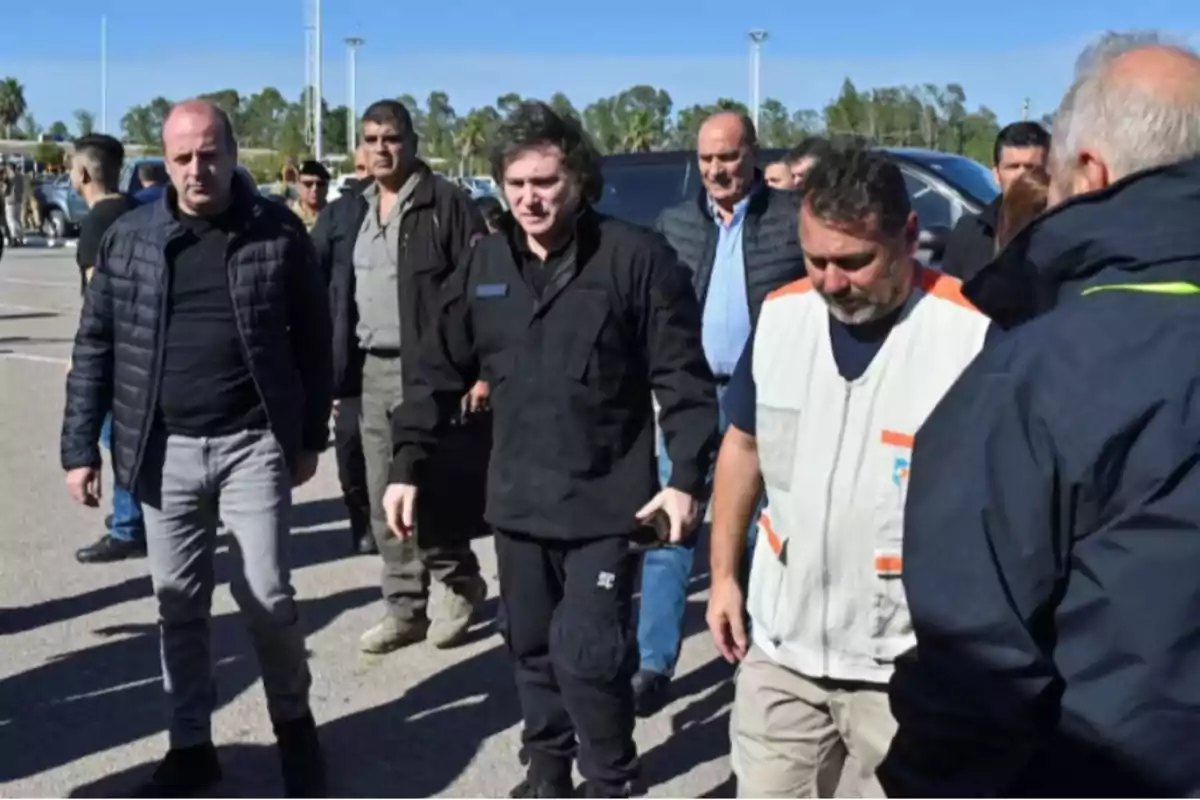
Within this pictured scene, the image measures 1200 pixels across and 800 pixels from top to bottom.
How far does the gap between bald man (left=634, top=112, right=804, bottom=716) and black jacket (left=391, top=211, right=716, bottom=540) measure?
3.91 ft

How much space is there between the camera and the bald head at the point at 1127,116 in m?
1.71

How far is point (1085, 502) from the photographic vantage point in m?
1.62

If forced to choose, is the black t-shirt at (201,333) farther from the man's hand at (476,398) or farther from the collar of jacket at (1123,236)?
the collar of jacket at (1123,236)

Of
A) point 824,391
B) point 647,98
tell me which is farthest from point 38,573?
point 647,98

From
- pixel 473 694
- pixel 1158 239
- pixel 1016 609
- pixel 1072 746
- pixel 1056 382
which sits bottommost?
pixel 473 694

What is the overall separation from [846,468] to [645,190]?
27.3 feet

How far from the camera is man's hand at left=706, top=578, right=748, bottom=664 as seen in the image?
3.34 meters

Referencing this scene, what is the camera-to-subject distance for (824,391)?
3.01 m

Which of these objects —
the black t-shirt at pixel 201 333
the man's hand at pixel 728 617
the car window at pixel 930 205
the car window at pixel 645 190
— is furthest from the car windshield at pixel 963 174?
the man's hand at pixel 728 617

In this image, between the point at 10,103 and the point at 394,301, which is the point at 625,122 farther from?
the point at 394,301

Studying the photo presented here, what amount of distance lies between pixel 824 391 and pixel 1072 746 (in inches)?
54.1

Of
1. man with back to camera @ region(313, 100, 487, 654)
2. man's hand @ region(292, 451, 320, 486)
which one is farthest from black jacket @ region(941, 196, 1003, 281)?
man's hand @ region(292, 451, 320, 486)

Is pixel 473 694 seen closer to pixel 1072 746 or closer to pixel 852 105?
pixel 1072 746

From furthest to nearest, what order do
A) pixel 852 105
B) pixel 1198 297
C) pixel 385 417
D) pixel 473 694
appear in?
pixel 852 105
pixel 385 417
pixel 473 694
pixel 1198 297
